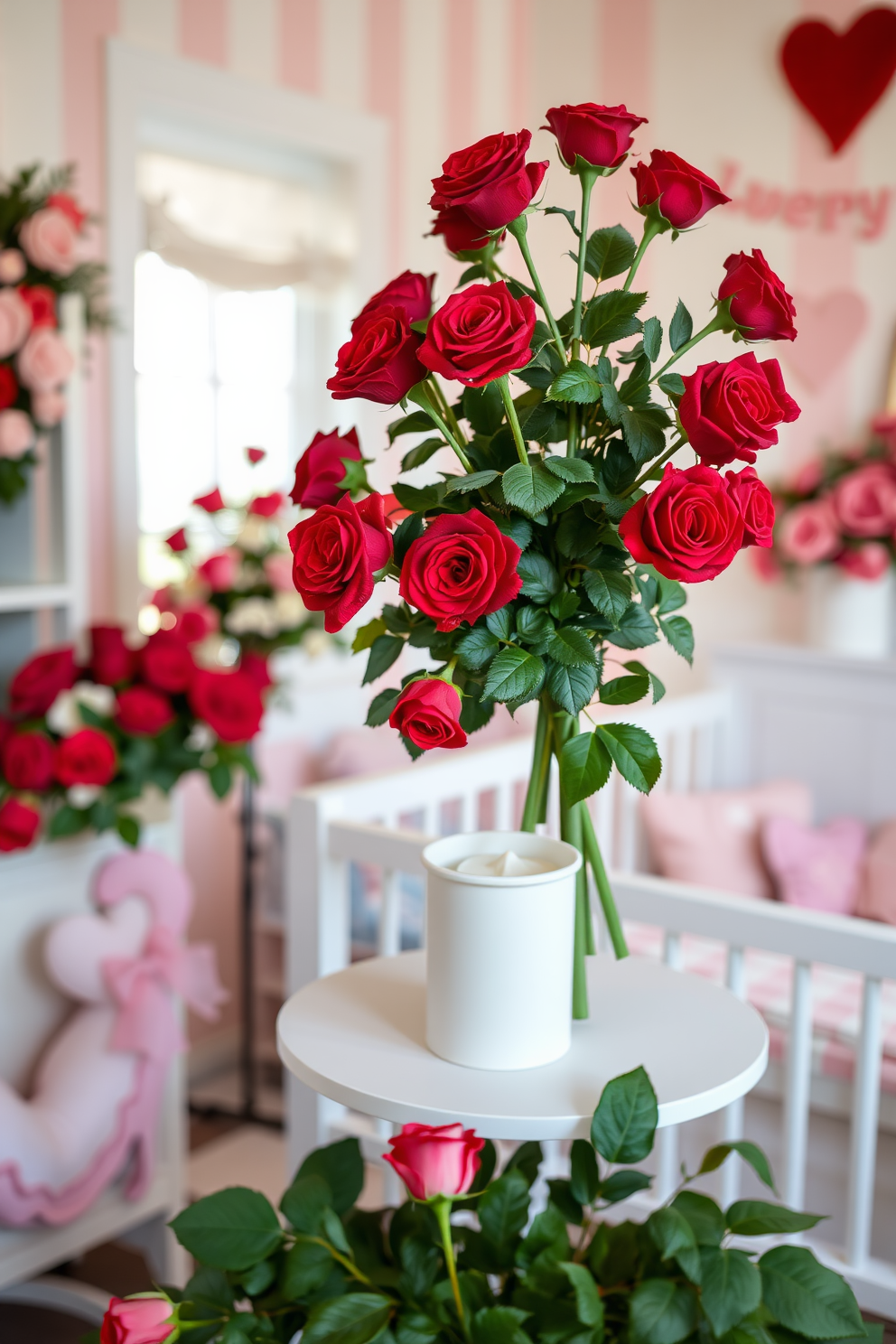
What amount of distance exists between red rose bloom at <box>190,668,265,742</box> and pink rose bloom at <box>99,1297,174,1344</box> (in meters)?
→ 0.97

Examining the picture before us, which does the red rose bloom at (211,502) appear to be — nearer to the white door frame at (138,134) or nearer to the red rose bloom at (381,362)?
the white door frame at (138,134)

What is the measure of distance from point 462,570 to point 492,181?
8.8 inches

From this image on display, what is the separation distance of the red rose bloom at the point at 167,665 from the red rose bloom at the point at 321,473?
3.06 feet

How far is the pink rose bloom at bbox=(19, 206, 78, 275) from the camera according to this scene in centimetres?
161

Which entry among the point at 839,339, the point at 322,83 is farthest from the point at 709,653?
the point at 322,83

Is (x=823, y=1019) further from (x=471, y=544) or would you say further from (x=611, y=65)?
(x=611, y=65)

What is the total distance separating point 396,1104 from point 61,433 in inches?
47.6

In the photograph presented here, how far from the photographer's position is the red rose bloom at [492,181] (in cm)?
71

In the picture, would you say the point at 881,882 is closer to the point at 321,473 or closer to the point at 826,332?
the point at 826,332

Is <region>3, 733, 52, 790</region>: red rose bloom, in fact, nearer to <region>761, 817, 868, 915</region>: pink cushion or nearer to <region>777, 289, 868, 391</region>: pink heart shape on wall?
<region>761, 817, 868, 915</region>: pink cushion

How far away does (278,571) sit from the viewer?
2.19 metres

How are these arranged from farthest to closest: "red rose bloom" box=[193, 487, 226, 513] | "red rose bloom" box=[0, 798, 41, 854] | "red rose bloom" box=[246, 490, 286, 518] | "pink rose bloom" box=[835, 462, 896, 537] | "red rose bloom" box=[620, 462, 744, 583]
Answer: "pink rose bloom" box=[835, 462, 896, 537] < "red rose bloom" box=[246, 490, 286, 518] < "red rose bloom" box=[193, 487, 226, 513] < "red rose bloom" box=[0, 798, 41, 854] < "red rose bloom" box=[620, 462, 744, 583]

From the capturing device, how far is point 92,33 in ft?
7.06

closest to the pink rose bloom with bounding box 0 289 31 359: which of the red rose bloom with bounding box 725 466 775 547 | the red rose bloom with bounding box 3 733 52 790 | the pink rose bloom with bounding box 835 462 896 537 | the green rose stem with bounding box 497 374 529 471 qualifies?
the red rose bloom with bounding box 3 733 52 790
